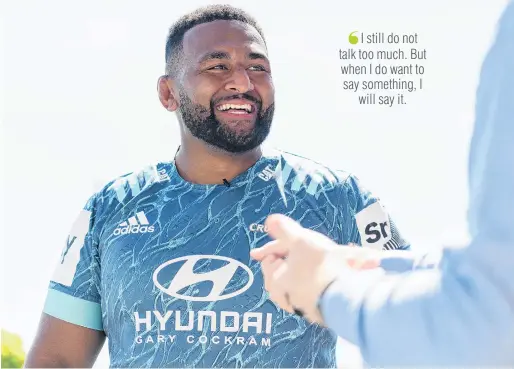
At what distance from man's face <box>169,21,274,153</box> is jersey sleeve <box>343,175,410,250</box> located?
495mm

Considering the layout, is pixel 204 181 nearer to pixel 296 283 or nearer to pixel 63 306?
pixel 63 306

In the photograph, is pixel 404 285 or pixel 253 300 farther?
pixel 253 300

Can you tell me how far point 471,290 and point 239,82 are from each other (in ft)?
8.47

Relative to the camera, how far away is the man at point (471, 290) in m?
0.94

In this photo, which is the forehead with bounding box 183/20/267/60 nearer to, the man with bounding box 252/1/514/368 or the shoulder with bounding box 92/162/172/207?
the shoulder with bounding box 92/162/172/207

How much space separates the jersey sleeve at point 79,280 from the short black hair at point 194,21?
84 centimetres

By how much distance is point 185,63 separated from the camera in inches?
145

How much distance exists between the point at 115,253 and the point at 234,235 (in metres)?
0.51

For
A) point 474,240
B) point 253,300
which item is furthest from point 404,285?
point 253,300

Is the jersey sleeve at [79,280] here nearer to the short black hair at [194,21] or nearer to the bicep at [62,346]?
the bicep at [62,346]

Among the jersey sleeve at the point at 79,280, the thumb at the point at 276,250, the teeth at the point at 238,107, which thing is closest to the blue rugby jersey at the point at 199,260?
the jersey sleeve at the point at 79,280

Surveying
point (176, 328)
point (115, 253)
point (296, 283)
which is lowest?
point (176, 328)

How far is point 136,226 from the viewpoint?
337cm

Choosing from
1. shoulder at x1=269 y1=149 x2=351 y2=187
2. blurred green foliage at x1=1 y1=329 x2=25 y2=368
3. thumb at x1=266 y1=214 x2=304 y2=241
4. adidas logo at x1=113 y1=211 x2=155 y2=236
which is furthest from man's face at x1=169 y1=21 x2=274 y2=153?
blurred green foliage at x1=1 y1=329 x2=25 y2=368
